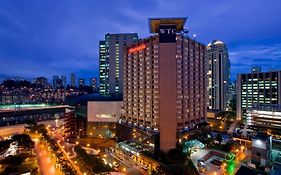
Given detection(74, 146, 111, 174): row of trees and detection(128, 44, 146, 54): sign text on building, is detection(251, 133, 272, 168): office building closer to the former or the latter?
detection(74, 146, 111, 174): row of trees

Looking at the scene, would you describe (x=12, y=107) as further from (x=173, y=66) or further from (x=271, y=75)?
(x=271, y=75)

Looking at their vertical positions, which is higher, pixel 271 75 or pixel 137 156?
pixel 271 75

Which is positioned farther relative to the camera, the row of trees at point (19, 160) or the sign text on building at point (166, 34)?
the sign text on building at point (166, 34)

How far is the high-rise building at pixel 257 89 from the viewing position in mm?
66562

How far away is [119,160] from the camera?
39719 mm

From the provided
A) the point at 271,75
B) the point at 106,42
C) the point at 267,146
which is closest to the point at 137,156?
the point at 267,146

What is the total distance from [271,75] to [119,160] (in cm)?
6283

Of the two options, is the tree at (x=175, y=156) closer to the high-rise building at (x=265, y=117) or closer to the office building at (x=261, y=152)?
the office building at (x=261, y=152)

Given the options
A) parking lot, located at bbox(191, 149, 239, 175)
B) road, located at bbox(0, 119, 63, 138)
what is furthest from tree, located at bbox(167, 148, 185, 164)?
road, located at bbox(0, 119, 63, 138)

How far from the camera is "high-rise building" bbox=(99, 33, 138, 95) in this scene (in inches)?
3600

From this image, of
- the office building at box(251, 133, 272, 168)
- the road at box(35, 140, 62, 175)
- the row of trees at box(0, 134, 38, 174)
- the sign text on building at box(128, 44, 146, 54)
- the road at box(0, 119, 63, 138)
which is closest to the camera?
the row of trees at box(0, 134, 38, 174)

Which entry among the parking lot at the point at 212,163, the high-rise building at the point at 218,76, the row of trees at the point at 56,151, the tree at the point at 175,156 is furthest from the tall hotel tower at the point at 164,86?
Answer: the high-rise building at the point at 218,76

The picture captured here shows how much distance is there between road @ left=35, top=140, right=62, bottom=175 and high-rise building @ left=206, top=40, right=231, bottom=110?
82188 millimetres

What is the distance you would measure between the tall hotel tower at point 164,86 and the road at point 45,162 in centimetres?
1972
